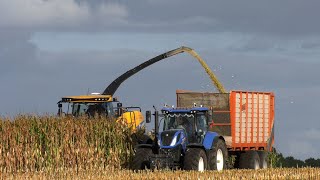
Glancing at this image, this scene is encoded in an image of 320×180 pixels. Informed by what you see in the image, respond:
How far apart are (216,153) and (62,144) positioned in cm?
569

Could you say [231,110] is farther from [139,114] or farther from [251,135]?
[139,114]

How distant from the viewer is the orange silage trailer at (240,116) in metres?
27.0

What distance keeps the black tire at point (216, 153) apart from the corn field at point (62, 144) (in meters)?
4.15

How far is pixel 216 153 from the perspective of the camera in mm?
24781

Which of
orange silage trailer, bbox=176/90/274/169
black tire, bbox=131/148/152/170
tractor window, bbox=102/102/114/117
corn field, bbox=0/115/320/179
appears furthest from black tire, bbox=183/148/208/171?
tractor window, bbox=102/102/114/117

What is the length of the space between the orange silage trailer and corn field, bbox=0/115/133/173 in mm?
2575

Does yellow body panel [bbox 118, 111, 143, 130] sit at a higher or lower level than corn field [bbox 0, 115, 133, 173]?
higher

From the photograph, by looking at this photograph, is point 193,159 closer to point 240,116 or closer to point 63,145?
point 240,116

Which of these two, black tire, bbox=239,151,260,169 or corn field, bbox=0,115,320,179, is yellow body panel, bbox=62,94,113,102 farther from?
black tire, bbox=239,151,260,169

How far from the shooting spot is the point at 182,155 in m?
23.8

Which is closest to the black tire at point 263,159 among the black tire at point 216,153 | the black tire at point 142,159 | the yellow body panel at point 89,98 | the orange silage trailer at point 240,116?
the orange silage trailer at point 240,116

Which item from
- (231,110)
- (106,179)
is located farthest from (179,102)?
(106,179)

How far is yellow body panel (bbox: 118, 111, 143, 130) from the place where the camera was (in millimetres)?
29219

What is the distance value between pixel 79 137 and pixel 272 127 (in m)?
6.90
